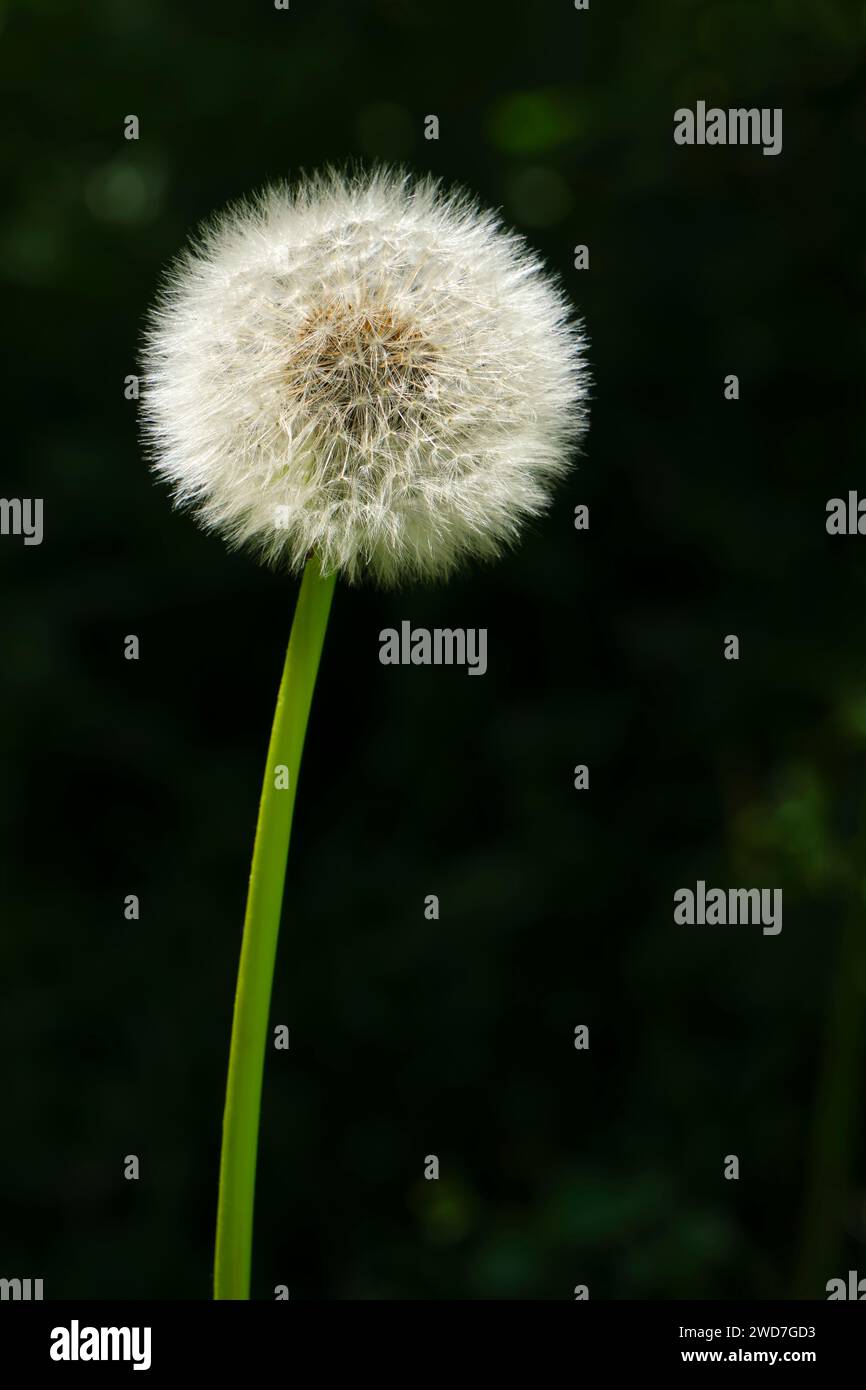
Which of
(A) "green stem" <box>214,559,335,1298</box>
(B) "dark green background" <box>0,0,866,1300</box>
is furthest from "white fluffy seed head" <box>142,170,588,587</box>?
(B) "dark green background" <box>0,0,866,1300</box>

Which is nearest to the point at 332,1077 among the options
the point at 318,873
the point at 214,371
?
the point at 318,873

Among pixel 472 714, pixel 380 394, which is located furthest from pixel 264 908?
pixel 472 714

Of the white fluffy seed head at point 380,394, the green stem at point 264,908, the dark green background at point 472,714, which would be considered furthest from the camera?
the dark green background at point 472,714

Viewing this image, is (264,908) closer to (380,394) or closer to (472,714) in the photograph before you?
(380,394)

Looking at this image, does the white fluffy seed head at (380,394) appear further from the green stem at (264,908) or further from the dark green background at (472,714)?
the dark green background at (472,714)

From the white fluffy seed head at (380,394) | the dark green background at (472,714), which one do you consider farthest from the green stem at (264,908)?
the dark green background at (472,714)

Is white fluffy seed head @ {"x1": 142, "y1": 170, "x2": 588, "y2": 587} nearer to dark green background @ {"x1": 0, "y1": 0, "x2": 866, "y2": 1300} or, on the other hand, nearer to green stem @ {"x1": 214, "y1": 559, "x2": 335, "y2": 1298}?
green stem @ {"x1": 214, "y1": 559, "x2": 335, "y2": 1298}
